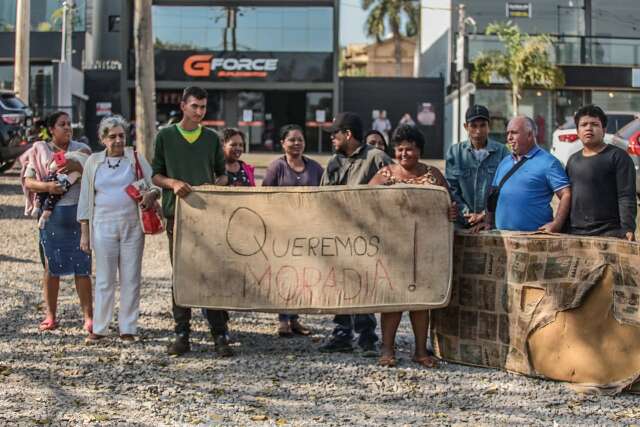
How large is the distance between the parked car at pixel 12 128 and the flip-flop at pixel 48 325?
10.2 metres

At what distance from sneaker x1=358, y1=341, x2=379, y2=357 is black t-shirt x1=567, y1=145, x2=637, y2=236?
1.69 meters

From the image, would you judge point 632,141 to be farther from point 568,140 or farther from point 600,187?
point 600,187

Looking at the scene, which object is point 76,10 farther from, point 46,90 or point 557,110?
point 557,110

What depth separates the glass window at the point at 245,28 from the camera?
39.0 m

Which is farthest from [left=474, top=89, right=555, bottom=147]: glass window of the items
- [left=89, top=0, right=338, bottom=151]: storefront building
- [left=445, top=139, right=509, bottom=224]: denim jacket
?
[left=445, top=139, right=509, bottom=224]: denim jacket

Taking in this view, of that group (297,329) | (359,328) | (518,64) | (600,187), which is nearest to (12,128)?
(297,329)

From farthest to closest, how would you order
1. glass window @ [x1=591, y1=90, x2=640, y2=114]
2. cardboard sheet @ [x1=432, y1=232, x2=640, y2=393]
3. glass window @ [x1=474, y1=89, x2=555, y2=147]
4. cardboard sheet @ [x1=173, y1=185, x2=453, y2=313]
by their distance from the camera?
1. glass window @ [x1=591, y1=90, x2=640, y2=114]
2. glass window @ [x1=474, y1=89, x2=555, y2=147]
3. cardboard sheet @ [x1=173, y1=185, x2=453, y2=313]
4. cardboard sheet @ [x1=432, y1=232, x2=640, y2=393]

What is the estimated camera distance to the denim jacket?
25.2 ft

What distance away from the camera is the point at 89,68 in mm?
42719

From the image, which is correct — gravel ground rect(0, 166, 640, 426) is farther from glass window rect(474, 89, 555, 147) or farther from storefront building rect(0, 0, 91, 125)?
storefront building rect(0, 0, 91, 125)

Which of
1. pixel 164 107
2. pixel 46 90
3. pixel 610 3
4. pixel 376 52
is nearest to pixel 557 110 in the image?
pixel 610 3

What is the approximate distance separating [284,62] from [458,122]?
27.6 feet

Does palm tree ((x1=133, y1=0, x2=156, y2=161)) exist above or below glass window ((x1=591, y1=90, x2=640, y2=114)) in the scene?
below

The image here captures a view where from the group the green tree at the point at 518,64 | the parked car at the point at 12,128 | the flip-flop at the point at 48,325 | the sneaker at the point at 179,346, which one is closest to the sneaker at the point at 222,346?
the sneaker at the point at 179,346
